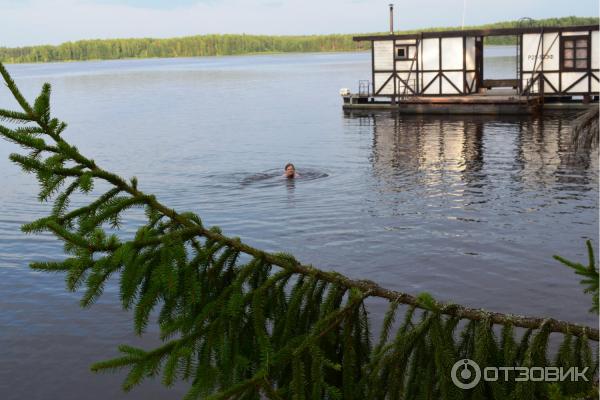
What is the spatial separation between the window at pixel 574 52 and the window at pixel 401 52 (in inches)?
395

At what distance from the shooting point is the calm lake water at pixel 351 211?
15.7m

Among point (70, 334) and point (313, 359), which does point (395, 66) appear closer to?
point (70, 334)

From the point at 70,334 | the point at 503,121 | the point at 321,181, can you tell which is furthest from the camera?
the point at 503,121

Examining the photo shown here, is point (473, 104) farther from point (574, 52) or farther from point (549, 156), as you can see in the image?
point (549, 156)

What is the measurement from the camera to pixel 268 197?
90.8 feet

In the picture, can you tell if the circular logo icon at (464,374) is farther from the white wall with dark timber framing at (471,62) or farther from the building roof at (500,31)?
the white wall with dark timber framing at (471,62)

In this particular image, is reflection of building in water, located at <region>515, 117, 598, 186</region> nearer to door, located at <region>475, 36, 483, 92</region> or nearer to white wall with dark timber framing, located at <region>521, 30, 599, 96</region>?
white wall with dark timber framing, located at <region>521, 30, 599, 96</region>

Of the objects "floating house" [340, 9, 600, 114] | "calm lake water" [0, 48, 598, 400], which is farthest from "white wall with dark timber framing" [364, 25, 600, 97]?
"calm lake water" [0, 48, 598, 400]

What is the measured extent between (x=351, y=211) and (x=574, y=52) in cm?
2918

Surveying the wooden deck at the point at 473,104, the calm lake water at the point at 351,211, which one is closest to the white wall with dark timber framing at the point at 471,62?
the wooden deck at the point at 473,104

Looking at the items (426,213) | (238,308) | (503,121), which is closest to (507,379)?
(238,308)

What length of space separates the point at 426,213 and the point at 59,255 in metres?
11.1

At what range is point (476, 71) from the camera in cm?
5206

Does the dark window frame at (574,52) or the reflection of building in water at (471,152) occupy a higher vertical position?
the dark window frame at (574,52)
